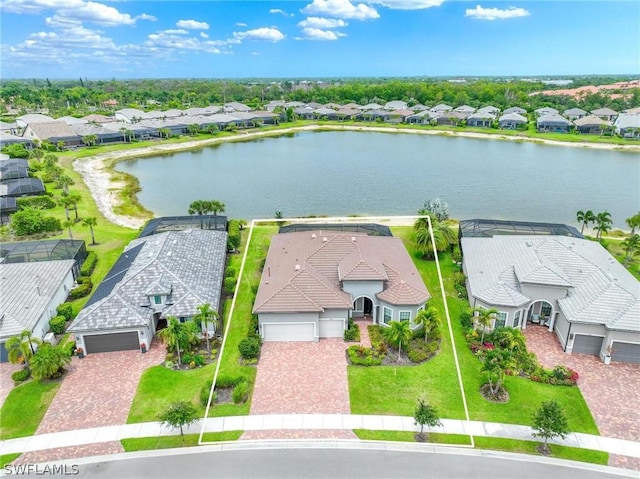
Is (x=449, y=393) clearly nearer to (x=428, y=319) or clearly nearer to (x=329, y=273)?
(x=428, y=319)

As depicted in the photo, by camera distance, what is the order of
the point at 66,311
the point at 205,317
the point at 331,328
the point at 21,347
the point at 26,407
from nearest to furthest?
the point at 26,407 < the point at 21,347 < the point at 205,317 < the point at 331,328 < the point at 66,311

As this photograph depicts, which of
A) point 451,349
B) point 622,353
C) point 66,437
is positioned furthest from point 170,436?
point 622,353

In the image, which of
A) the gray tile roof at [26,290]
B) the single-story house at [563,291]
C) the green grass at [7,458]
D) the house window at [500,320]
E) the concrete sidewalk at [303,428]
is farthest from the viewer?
the house window at [500,320]

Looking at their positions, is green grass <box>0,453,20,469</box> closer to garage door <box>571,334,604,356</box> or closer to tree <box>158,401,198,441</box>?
tree <box>158,401,198,441</box>

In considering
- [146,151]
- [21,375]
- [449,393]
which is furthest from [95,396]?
[146,151]

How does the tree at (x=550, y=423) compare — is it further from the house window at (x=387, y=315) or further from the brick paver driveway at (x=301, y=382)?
the house window at (x=387, y=315)

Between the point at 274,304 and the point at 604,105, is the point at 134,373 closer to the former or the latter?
the point at 274,304

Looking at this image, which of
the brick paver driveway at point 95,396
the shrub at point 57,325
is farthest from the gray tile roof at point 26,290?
the brick paver driveway at point 95,396
